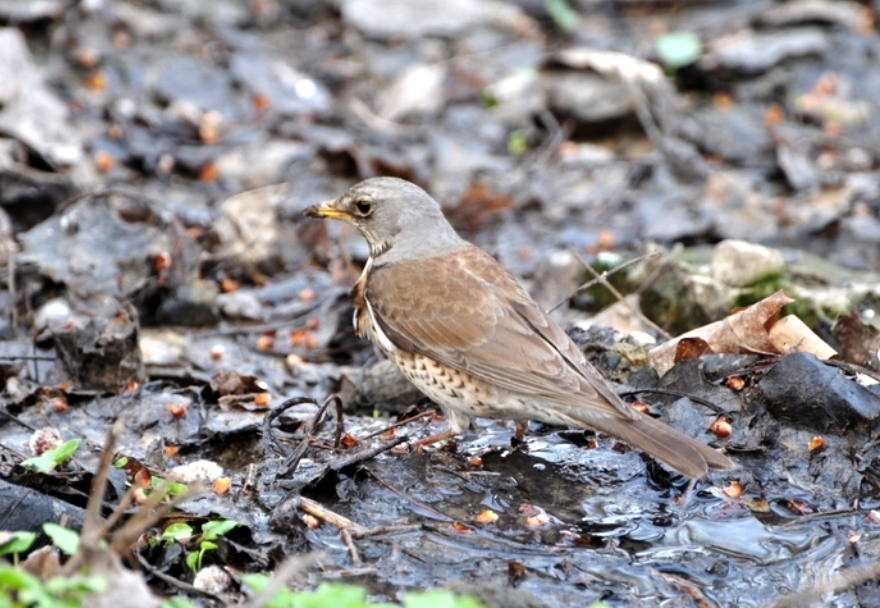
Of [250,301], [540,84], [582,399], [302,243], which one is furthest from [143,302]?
[540,84]

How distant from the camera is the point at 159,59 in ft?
39.0

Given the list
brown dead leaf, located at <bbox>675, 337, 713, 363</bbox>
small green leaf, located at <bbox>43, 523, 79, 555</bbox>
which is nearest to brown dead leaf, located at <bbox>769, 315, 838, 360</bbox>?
brown dead leaf, located at <bbox>675, 337, 713, 363</bbox>

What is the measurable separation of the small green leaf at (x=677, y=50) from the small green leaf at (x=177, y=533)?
959 centimetres

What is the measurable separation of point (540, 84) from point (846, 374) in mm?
7307

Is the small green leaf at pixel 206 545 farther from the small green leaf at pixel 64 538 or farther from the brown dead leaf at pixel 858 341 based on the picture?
the brown dead leaf at pixel 858 341

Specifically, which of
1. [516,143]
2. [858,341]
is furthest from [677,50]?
[858,341]

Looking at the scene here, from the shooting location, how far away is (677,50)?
12898 mm

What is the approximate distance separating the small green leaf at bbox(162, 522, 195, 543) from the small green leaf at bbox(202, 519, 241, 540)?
63 mm

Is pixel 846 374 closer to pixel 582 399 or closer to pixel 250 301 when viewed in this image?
pixel 582 399

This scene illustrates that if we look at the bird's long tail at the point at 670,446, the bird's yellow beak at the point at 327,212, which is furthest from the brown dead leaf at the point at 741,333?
the bird's yellow beak at the point at 327,212

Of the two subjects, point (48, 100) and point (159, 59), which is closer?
point (48, 100)

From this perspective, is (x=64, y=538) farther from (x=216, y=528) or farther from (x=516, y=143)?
(x=516, y=143)

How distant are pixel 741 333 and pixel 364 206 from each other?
2127mm

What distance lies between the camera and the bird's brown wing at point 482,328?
17.4 feet
